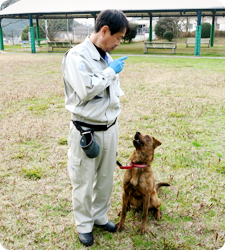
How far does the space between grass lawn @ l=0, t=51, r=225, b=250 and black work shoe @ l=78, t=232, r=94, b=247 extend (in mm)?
43

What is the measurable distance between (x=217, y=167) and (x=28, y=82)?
24.6ft

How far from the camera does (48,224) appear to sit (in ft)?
9.14

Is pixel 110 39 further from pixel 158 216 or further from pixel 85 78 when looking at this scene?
pixel 158 216

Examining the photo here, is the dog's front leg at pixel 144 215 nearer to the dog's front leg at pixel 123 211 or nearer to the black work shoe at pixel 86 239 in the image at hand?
the dog's front leg at pixel 123 211

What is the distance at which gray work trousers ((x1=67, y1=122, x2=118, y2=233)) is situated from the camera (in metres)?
2.37

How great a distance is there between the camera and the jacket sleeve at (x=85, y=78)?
203 cm

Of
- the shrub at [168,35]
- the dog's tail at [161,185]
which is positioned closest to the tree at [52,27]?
the shrub at [168,35]

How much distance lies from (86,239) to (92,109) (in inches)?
45.6

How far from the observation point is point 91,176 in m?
2.42

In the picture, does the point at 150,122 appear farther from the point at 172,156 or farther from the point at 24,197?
the point at 24,197

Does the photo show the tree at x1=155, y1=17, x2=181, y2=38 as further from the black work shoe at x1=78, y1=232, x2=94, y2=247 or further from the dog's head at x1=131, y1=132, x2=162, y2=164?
the black work shoe at x1=78, y1=232, x2=94, y2=247

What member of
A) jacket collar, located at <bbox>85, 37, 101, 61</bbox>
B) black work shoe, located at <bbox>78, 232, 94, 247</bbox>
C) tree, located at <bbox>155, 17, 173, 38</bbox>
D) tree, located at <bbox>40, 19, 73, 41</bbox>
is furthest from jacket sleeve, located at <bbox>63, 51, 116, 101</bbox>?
tree, located at <bbox>155, 17, 173, 38</bbox>

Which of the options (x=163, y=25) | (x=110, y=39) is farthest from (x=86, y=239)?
(x=163, y=25)

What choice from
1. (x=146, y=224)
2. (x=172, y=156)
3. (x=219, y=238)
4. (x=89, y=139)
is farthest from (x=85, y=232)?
(x=172, y=156)
